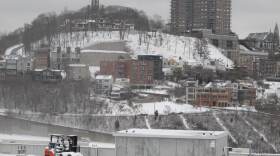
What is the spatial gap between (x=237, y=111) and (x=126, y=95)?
744 cm

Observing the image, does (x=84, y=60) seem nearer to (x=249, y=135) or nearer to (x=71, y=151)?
(x=249, y=135)

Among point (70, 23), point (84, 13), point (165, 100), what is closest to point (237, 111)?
point (165, 100)

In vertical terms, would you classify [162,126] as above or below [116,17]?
below

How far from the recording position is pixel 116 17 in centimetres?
6831

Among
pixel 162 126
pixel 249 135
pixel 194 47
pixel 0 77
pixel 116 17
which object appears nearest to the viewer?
pixel 249 135

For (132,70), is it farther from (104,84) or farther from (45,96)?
(45,96)

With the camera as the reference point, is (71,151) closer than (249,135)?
Yes

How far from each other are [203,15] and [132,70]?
25.1 m

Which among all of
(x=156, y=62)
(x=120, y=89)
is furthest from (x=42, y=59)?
(x=120, y=89)

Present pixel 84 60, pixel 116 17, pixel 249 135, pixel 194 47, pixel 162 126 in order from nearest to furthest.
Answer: pixel 249 135 < pixel 162 126 < pixel 84 60 < pixel 194 47 < pixel 116 17

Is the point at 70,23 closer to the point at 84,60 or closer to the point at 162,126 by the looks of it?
the point at 84,60

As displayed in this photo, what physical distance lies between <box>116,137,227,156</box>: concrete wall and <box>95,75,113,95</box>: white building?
108 ft

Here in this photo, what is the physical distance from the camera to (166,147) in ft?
37.4

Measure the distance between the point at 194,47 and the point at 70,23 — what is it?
34.4 ft
